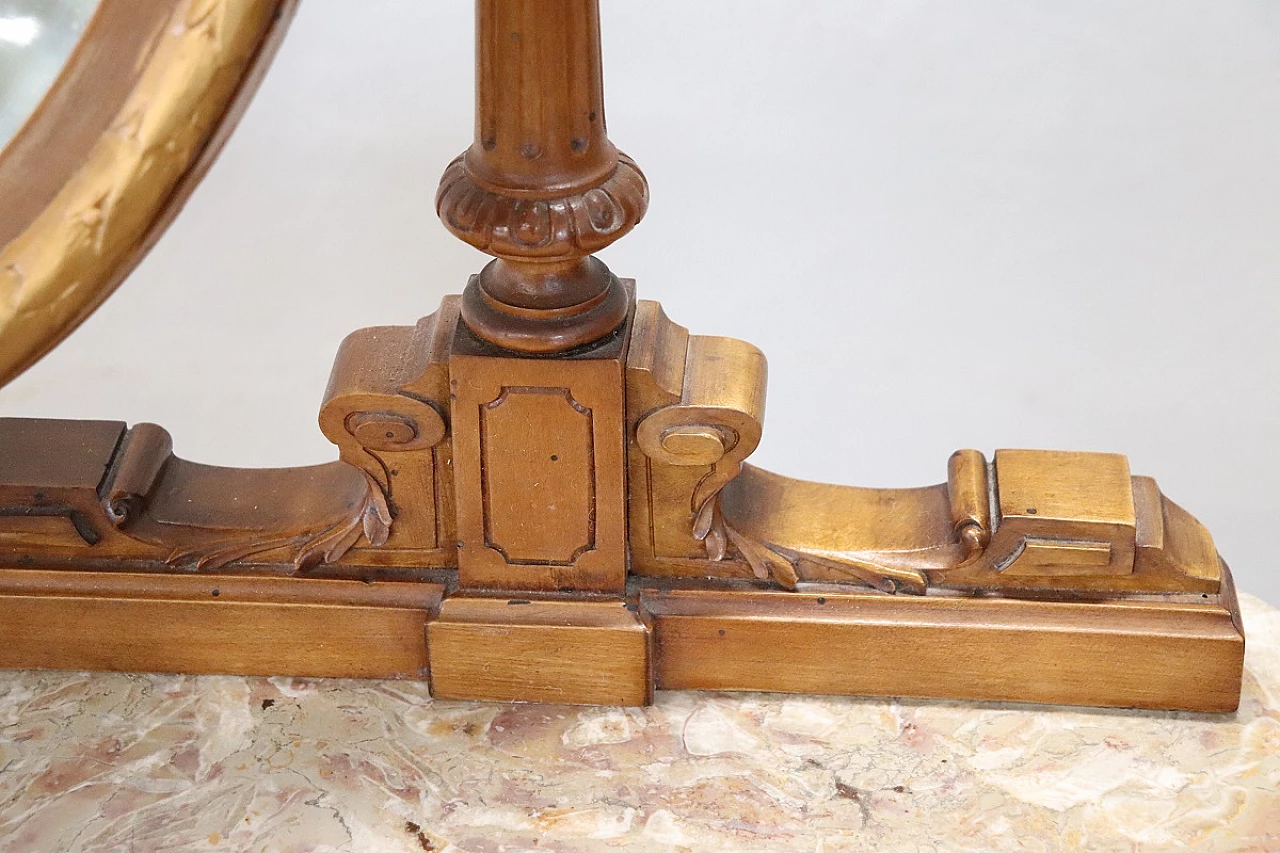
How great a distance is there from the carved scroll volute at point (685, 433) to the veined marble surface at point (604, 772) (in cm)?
Answer: 17

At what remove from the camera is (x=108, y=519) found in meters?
1.85

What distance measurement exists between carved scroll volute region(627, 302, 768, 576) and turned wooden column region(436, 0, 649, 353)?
66 millimetres

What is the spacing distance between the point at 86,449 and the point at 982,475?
2.91 ft

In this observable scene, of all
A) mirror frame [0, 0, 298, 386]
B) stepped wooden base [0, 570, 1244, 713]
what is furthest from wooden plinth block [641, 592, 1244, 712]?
mirror frame [0, 0, 298, 386]

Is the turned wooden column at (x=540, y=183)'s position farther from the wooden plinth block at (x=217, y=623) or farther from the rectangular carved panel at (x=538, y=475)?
the wooden plinth block at (x=217, y=623)

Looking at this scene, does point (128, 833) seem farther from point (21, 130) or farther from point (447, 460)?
point (21, 130)

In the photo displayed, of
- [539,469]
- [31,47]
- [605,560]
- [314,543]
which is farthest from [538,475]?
[31,47]

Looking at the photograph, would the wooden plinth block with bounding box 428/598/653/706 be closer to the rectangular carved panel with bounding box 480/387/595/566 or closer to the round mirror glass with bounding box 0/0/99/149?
the rectangular carved panel with bounding box 480/387/595/566

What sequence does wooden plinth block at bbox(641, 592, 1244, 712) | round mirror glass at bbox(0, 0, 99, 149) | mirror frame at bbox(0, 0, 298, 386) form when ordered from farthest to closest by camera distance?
1. wooden plinth block at bbox(641, 592, 1244, 712)
2. round mirror glass at bbox(0, 0, 99, 149)
3. mirror frame at bbox(0, 0, 298, 386)

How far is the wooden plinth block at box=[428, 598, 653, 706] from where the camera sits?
1.80m

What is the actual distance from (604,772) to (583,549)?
0.21 metres

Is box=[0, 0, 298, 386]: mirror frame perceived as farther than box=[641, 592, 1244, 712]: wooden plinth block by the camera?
No

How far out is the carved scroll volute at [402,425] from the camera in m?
1.73

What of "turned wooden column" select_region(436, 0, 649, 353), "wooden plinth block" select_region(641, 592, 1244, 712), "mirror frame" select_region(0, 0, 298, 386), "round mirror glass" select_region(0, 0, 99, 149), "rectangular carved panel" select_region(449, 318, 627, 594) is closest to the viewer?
"mirror frame" select_region(0, 0, 298, 386)
